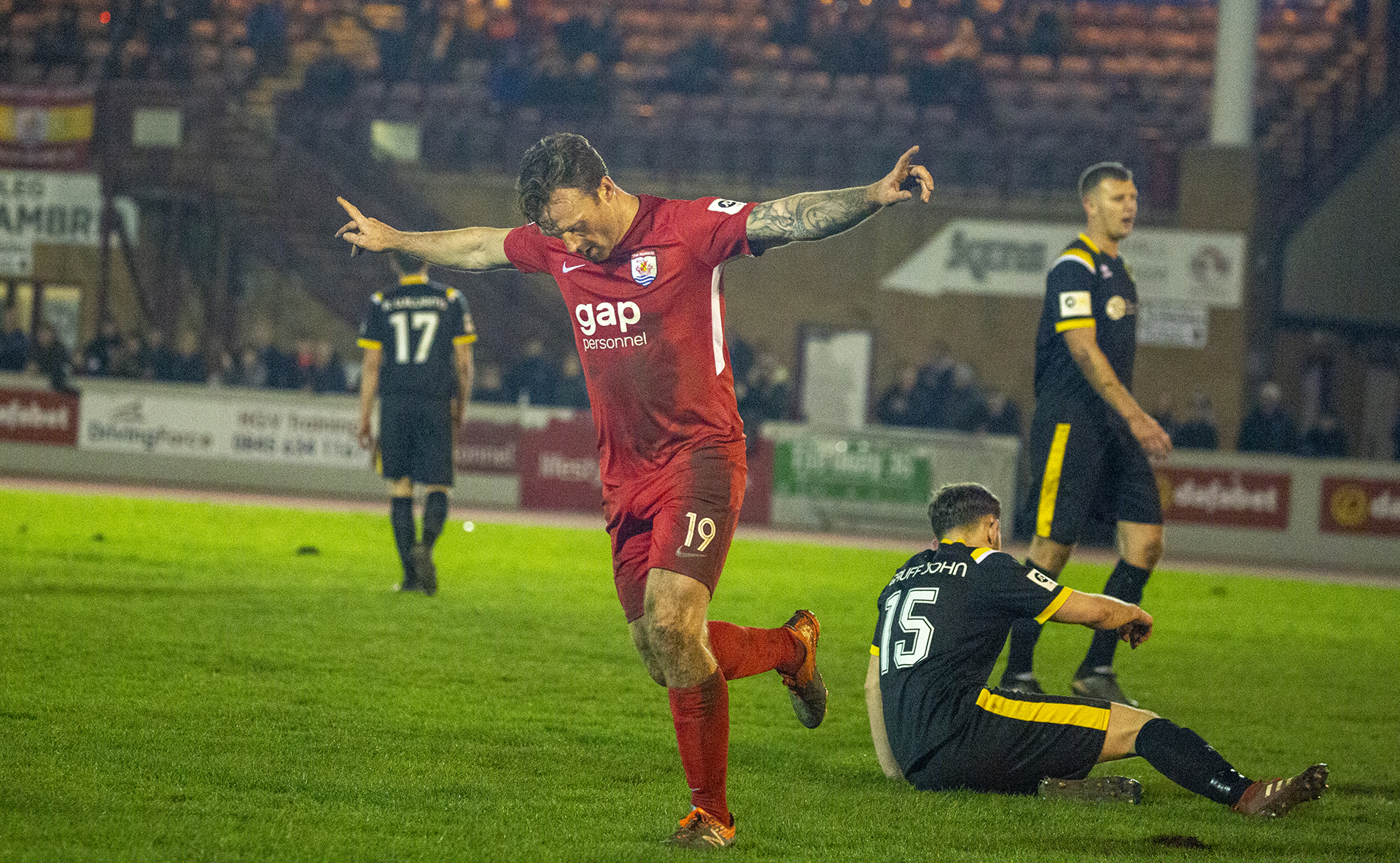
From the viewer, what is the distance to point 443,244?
540 cm

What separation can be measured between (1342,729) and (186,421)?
49.2 feet

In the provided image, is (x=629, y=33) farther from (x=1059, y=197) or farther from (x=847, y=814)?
(x=847, y=814)

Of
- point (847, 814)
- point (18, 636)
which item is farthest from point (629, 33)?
point (847, 814)

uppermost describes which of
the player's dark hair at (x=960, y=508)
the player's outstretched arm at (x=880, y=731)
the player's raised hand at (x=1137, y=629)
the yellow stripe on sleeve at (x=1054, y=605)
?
the player's dark hair at (x=960, y=508)

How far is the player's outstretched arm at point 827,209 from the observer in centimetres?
424

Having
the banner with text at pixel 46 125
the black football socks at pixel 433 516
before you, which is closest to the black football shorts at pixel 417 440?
the black football socks at pixel 433 516

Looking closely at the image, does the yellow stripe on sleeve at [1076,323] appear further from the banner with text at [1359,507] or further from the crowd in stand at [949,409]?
the crowd in stand at [949,409]

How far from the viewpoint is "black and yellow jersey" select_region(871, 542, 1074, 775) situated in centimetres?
517

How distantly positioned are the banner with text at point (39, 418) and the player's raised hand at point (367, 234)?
14869 millimetres

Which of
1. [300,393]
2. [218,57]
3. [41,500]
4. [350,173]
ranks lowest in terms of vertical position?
[41,500]

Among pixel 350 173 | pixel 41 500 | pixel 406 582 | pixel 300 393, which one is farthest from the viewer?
pixel 350 173

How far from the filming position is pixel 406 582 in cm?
1017

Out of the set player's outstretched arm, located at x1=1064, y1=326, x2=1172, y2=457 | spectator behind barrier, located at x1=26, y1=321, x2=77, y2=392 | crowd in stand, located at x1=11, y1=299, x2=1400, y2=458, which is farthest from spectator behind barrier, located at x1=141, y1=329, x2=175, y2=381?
player's outstretched arm, located at x1=1064, y1=326, x2=1172, y2=457

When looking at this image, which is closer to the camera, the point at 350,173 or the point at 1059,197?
the point at 1059,197
